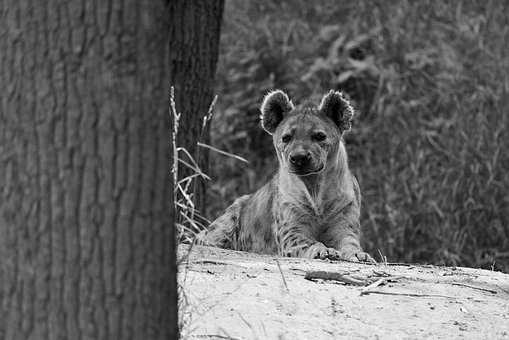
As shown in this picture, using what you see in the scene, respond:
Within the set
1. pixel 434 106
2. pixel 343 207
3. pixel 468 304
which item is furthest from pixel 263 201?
pixel 434 106

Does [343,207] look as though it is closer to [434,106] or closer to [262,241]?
[262,241]

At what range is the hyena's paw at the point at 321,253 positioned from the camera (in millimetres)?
5617

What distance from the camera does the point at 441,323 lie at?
3.78 m

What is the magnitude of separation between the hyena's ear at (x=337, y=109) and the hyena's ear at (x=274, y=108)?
0.78ft

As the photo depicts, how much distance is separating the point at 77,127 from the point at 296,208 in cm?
386

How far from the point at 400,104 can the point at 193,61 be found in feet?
16.0

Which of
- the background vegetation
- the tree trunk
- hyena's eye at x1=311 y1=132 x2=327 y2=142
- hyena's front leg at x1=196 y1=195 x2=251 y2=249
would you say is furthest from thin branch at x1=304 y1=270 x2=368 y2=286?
the background vegetation

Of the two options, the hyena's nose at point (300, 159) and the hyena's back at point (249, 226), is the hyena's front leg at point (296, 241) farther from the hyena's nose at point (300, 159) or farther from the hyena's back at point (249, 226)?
the hyena's nose at point (300, 159)

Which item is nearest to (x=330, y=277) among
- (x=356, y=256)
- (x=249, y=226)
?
(x=356, y=256)

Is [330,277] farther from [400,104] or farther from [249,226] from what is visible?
[400,104]

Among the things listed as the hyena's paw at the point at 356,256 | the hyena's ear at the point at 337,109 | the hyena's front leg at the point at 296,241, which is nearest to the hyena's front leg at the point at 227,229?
the hyena's front leg at the point at 296,241

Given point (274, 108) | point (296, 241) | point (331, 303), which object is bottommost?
point (296, 241)

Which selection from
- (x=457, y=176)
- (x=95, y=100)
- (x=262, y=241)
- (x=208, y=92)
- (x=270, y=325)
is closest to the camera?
(x=95, y=100)

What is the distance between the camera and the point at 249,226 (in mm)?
6859
